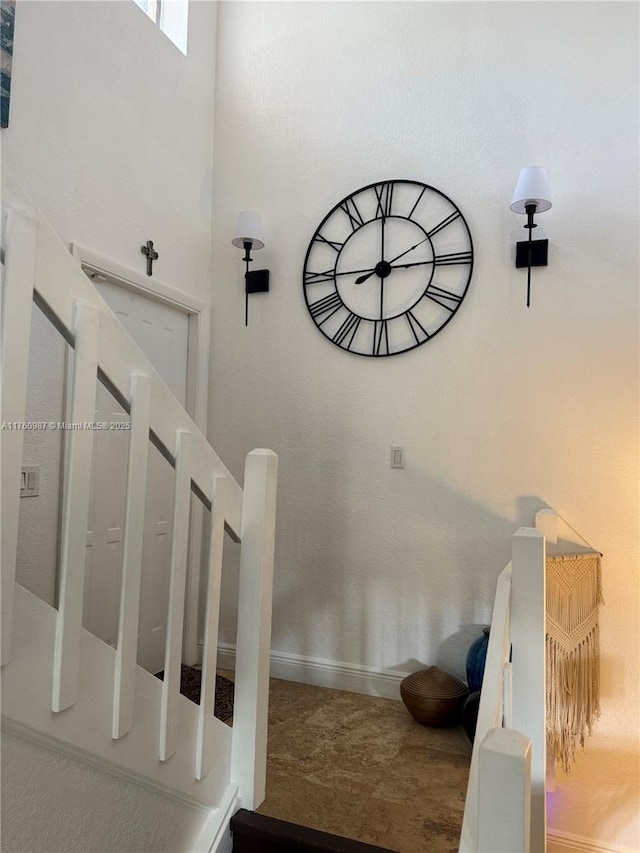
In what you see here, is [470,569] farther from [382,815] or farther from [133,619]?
[133,619]

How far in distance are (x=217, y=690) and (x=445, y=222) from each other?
235 cm

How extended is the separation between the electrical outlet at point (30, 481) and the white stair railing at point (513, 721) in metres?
1.64

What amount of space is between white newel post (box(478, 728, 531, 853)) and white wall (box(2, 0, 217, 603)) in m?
1.82

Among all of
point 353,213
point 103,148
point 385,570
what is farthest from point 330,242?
point 385,570

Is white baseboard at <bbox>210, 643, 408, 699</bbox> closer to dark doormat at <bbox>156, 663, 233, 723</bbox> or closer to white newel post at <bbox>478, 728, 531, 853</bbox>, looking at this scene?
dark doormat at <bbox>156, 663, 233, 723</bbox>

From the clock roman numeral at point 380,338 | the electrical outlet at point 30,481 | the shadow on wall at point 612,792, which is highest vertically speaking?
the clock roman numeral at point 380,338

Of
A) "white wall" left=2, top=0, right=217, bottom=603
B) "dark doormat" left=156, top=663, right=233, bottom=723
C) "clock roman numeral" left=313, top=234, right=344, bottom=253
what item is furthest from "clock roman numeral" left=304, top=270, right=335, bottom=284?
"dark doormat" left=156, top=663, right=233, bottom=723

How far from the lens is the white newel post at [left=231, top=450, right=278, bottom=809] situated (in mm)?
1608

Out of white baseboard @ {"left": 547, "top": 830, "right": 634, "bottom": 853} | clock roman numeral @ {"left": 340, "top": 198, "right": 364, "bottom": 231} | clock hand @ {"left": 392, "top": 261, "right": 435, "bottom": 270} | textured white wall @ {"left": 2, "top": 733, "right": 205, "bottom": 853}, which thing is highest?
clock roman numeral @ {"left": 340, "top": 198, "right": 364, "bottom": 231}

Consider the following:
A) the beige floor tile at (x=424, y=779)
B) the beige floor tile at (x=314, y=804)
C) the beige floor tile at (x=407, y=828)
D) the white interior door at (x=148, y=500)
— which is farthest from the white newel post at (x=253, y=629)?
the white interior door at (x=148, y=500)

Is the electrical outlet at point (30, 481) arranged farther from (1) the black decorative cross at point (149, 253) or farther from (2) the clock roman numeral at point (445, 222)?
(2) the clock roman numeral at point (445, 222)

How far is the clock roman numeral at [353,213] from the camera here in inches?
113

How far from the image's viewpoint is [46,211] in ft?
7.27

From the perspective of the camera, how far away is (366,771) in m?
2.06
